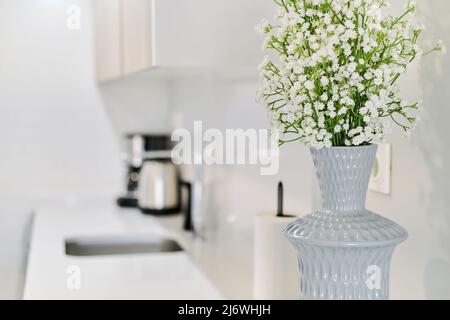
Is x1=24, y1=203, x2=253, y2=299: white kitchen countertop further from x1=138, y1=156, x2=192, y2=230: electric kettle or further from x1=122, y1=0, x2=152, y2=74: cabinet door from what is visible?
x1=122, y1=0, x2=152, y2=74: cabinet door

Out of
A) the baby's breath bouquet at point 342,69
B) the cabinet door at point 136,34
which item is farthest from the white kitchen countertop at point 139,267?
the baby's breath bouquet at point 342,69

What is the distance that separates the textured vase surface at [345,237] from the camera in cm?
92

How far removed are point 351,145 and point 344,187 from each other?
6cm

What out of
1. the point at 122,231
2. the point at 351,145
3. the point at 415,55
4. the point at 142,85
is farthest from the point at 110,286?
the point at 142,85

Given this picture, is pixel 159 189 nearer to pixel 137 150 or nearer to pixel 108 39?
pixel 137 150

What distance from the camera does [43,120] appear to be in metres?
3.10

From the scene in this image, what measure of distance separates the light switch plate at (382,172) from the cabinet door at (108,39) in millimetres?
1270

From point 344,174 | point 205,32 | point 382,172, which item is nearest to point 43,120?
point 205,32

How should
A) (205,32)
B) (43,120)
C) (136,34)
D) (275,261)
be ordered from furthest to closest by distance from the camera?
(43,120), (136,34), (205,32), (275,261)

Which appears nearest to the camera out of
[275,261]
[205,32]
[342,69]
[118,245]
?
[342,69]

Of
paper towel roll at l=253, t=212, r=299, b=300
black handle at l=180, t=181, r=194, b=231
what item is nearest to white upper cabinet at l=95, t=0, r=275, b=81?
paper towel roll at l=253, t=212, r=299, b=300

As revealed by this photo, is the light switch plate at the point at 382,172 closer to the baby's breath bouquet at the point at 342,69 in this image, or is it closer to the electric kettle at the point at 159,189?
the baby's breath bouquet at the point at 342,69

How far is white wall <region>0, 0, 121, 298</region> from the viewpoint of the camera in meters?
3.05

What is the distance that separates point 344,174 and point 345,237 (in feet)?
0.30
